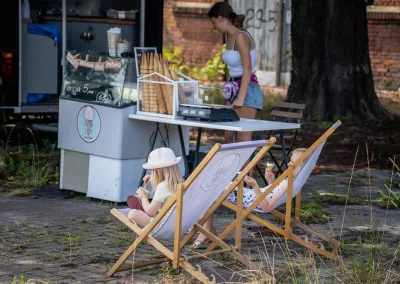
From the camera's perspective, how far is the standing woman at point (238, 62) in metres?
8.94

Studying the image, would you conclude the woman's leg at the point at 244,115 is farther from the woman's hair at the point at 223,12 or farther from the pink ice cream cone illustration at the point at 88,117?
the pink ice cream cone illustration at the point at 88,117

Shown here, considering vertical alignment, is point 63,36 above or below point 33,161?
above

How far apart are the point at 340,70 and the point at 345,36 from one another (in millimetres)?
521

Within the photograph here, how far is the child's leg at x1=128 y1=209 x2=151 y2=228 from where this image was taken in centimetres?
650

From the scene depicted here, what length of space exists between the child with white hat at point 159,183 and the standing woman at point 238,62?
2.57 meters

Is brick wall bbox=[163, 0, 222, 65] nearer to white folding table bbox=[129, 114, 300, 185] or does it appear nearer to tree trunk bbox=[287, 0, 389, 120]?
tree trunk bbox=[287, 0, 389, 120]

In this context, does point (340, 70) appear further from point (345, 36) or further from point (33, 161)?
point (33, 161)

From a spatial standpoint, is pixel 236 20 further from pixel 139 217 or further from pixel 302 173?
pixel 139 217

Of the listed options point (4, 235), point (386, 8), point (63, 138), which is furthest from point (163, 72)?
point (386, 8)

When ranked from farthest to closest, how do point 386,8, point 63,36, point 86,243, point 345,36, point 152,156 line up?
point 386,8 < point 345,36 < point 63,36 < point 86,243 < point 152,156

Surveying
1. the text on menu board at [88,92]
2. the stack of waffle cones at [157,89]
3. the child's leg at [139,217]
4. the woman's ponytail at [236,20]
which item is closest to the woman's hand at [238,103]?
the stack of waffle cones at [157,89]

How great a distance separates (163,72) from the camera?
873 cm

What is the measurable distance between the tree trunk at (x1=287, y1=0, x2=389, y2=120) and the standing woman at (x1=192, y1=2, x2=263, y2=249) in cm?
608

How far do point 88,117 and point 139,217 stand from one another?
9.46 feet
